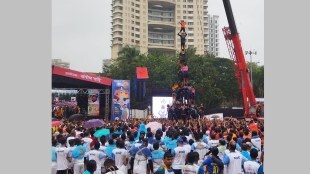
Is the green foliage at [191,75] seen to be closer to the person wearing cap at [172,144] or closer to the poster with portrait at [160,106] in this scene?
the poster with portrait at [160,106]

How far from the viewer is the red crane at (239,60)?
2181 cm

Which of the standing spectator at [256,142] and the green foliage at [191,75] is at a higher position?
the green foliage at [191,75]

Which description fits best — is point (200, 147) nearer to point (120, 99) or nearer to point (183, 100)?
point (183, 100)

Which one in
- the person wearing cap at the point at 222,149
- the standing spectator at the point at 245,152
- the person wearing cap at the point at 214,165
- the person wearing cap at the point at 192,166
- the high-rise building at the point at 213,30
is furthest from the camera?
the high-rise building at the point at 213,30

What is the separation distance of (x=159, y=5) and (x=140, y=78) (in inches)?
2181

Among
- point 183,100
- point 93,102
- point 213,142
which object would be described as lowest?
point 213,142

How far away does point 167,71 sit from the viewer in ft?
135

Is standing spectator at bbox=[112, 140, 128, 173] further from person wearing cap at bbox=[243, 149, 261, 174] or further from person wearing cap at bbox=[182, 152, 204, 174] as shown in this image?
person wearing cap at bbox=[243, 149, 261, 174]

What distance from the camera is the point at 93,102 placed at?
25812 mm

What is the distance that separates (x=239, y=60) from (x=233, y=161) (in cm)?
1606

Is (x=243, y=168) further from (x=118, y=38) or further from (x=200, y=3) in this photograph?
(x=200, y=3)

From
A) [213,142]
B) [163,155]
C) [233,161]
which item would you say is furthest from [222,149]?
[163,155]

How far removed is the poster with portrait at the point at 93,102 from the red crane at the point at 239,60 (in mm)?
10063

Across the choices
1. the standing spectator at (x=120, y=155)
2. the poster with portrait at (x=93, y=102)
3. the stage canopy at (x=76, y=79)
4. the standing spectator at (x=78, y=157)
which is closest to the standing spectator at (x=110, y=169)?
the standing spectator at (x=120, y=155)
